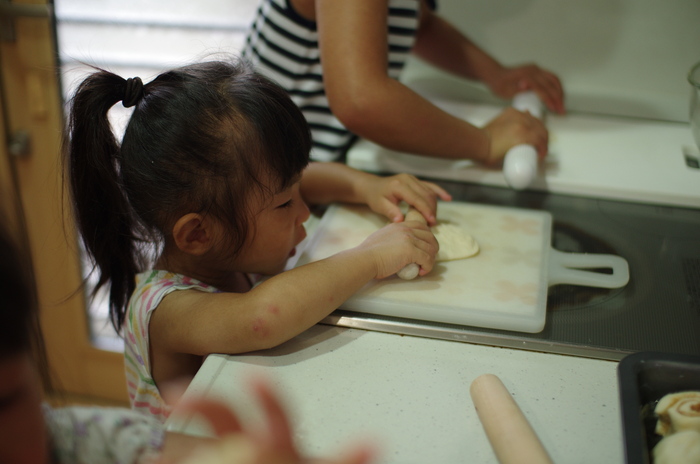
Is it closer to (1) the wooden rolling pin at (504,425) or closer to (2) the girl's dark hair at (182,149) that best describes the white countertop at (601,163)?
(2) the girl's dark hair at (182,149)

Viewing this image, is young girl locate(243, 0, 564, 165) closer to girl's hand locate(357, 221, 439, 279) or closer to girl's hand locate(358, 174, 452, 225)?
girl's hand locate(358, 174, 452, 225)

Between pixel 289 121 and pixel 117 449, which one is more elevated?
pixel 289 121

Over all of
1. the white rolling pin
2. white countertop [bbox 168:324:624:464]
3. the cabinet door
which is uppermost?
the white rolling pin

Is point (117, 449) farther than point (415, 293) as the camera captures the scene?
No

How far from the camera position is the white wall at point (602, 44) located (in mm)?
1170

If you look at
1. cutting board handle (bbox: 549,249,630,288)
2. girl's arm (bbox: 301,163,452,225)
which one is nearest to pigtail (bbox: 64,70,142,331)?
girl's arm (bbox: 301,163,452,225)

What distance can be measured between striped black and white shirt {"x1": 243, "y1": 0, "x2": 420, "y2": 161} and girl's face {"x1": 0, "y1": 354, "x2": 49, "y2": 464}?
0.72m

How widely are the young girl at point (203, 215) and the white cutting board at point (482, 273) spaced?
0.03m

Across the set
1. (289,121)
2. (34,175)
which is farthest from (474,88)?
(34,175)

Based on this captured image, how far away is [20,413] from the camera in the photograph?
0.33 meters

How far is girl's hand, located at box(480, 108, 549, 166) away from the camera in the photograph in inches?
37.6

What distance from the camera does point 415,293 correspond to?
0.69 metres

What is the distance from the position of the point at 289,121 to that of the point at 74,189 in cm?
27

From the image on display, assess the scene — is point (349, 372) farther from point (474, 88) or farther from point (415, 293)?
point (474, 88)
